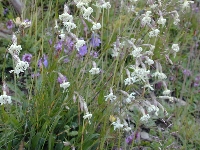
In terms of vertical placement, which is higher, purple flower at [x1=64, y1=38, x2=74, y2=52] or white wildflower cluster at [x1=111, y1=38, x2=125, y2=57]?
white wildflower cluster at [x1=111, y1=38, x2=125, y2=57]

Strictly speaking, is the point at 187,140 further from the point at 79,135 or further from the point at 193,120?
the point at 79,135

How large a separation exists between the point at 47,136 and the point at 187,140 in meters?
1.15

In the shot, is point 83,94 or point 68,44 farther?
point 68,44

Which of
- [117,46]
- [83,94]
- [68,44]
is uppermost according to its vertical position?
[117,46]

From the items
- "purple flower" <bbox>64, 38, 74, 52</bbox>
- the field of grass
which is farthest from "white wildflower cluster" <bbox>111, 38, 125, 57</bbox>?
"purple flower" <bbox>64, 38, 74, 52</bbox>

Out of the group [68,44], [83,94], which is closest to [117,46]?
[83,94]

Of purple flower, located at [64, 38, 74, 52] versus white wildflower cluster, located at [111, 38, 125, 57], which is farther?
purple flower, located at [64, 38, 74, 52]

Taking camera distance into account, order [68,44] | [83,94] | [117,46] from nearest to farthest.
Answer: [117,46]
[83,94]
[68,44]

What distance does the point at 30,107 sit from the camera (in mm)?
2059

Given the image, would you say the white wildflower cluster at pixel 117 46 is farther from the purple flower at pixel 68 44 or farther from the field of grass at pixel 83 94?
the purple flower at pixel 68 44

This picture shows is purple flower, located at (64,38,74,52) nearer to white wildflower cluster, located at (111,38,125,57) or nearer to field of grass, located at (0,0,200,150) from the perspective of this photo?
field of grass, located at (0,0,200,150)

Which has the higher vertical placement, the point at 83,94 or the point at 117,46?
the point at 117,46

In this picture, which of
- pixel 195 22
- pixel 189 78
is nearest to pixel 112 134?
pixel 189 78

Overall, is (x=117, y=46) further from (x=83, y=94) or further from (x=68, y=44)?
(x=68, y=44)
